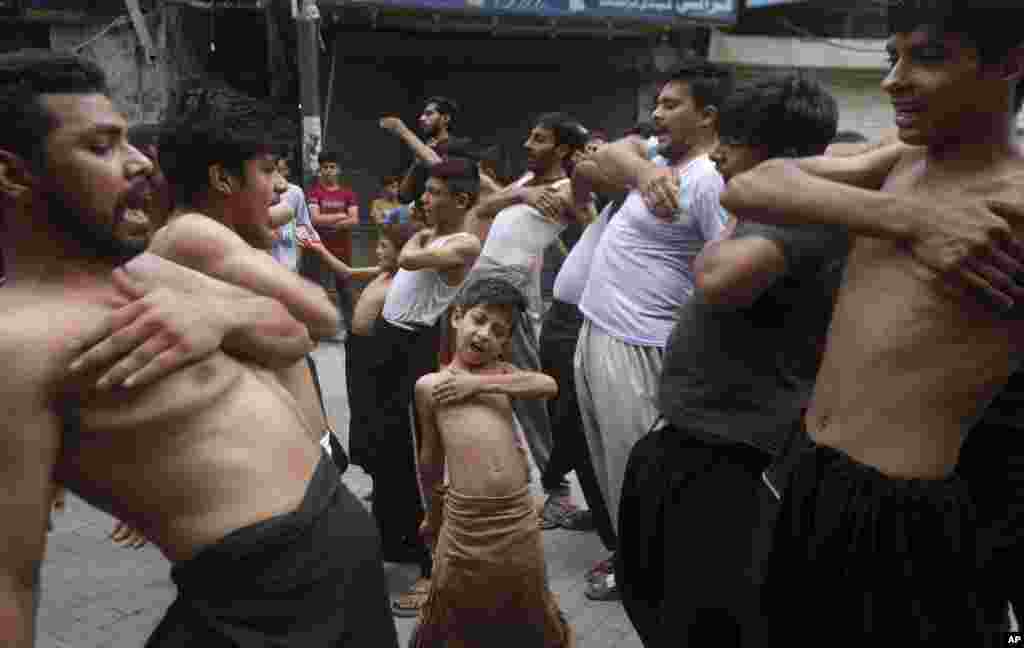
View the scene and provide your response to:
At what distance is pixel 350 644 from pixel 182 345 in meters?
0.58

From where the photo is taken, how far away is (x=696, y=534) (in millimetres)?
2488

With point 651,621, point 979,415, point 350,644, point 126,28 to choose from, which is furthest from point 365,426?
point 126,28

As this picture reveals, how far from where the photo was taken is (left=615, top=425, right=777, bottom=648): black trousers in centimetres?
244

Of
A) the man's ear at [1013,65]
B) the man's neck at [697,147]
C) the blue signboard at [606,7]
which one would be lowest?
the man's neck at [697,147]

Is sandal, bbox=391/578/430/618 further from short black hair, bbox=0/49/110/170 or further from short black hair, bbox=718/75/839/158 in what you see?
short black hair, bbox=0/49/110/170

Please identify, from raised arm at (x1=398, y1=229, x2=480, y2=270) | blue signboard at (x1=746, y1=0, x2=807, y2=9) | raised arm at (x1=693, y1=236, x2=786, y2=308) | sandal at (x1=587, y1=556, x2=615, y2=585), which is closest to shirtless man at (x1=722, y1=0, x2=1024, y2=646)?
raised arm at (x1=693, y1=236, x2=786, y2=308)

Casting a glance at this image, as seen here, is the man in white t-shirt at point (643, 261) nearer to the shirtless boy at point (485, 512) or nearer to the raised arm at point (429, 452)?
the shirtless boy at point (485, 512)

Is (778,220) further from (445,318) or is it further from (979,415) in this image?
(445,318)

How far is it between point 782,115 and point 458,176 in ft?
5.65

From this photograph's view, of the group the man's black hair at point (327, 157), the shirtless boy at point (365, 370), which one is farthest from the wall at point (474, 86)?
the shirtless boy at point (365, 370)

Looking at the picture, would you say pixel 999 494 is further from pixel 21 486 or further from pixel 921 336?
pixel 21 486

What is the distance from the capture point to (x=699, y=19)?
11.9 m

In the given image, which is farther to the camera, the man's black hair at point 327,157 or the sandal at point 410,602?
the man's black hair at point 327,157

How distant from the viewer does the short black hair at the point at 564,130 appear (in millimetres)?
→ 4578
